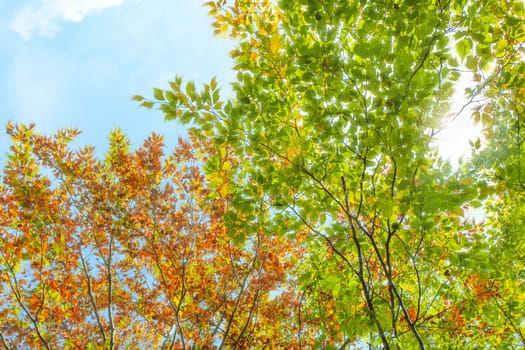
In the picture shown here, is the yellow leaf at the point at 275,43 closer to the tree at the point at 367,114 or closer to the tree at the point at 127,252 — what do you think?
the tree at the point at 367,114

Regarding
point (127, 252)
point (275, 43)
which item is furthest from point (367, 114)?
point (127, 252)

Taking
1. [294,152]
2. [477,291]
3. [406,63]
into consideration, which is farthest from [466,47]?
[477,291]

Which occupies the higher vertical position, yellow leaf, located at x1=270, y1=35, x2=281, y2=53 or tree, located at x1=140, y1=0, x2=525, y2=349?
yellow leaf, located at x1=270, y1=35, x2=281, y2=53

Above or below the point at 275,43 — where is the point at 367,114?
below

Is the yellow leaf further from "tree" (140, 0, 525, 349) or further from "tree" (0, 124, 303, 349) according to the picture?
"tree" (0, 124, 303, 349)

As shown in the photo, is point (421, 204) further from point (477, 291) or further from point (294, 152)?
point (477, 291)

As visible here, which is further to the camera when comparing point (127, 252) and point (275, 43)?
point (127, 252)

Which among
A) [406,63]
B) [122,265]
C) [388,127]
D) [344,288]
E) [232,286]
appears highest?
[122,265]

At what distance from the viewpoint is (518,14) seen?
2645mm

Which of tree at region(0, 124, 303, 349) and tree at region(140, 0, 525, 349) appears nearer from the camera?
tree at region(140, 0, 525, 349)

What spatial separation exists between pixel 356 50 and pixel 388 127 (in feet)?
2.06

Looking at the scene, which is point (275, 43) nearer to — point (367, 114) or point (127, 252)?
point (367, 114)

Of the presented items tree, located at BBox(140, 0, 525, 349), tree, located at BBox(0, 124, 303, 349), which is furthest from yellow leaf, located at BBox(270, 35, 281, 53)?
tree, located at BBox(0, 124, 303, 349)

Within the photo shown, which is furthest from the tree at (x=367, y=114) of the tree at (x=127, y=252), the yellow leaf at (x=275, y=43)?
the tree at (x=127, y=252)
